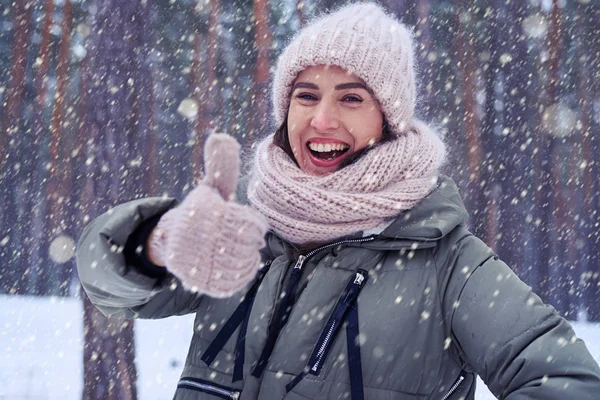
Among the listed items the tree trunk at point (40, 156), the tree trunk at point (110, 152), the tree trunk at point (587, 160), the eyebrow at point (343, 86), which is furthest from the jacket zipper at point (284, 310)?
Answer: the tree trunk at point (587, 160)

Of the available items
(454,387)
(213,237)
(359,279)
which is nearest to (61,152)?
(359,279)

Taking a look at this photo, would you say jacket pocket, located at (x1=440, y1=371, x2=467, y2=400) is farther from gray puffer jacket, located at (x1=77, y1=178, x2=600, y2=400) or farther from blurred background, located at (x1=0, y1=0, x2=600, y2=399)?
blurred background, located at (x1=0, y1=0, x2=600, y2=399)

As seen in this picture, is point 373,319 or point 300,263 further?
point 300,263

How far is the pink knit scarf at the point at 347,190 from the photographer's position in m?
1.68

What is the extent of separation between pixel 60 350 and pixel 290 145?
397 centimetres

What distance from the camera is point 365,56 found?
72.7 inches

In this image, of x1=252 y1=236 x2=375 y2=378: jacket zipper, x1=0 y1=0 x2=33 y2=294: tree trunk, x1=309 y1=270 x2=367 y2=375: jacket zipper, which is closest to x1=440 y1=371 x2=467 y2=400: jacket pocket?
x1=309 y1=270 x2=367 y2=375: jacket zipper

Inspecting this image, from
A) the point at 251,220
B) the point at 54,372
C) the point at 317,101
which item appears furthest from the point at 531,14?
the point at 54,372

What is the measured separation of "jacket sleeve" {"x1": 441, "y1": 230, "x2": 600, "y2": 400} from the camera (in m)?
1.28

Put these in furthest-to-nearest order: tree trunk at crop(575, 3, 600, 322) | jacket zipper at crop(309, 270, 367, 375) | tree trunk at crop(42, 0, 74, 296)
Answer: tree trunk at crop(575, 3, 600, 322)
tree trunk at crop(42, 0, 74, 296)
jacket zipper at crop(309, 270, 367, 375)

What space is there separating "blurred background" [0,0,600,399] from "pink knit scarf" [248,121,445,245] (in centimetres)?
232

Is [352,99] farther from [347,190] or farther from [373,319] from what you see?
[373,319]

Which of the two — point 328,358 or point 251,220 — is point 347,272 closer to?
point 328,358

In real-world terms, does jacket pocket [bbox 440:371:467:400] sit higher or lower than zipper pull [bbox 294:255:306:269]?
lower
